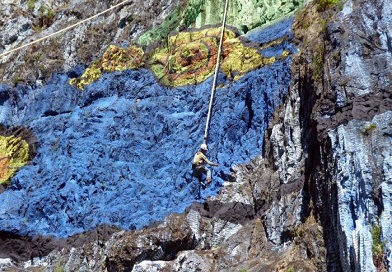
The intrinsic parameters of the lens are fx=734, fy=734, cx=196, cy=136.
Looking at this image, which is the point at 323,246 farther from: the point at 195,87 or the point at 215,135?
the point at 195,87

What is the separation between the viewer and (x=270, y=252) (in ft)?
34.6

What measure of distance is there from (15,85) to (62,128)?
8.70 ft

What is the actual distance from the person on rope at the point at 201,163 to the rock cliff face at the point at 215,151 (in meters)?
0.22

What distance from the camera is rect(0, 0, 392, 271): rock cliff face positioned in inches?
376

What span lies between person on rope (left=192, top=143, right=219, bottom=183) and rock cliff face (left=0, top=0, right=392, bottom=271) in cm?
22

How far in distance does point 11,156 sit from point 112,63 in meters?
3.00

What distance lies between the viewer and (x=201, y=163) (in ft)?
41.0

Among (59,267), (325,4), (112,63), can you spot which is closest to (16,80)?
(112,63)

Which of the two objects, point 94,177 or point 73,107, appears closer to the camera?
point 94,177

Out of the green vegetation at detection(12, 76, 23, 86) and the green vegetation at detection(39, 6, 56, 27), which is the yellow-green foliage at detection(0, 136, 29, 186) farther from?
the green vegetation at detection(39, 6, 56, 27)

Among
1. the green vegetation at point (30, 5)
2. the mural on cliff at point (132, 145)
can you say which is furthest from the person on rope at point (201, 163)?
the green vegetation at point (30, 5)

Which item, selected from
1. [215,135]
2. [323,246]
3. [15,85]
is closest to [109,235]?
[215,135]

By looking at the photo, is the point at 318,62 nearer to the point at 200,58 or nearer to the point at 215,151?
the point at 215,151

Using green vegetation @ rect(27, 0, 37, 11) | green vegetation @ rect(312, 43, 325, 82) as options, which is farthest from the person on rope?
green vegetation @ rect(27, 0, 37, 11)
